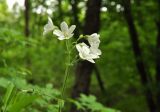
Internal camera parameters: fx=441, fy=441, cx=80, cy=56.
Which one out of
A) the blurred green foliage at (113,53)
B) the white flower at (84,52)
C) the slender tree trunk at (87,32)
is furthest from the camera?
the blurred green foliage at (113,53)

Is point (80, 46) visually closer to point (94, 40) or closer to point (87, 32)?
point (94, 40)

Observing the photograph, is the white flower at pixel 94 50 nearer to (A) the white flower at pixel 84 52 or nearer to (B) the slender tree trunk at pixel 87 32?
(A) the white flower at pixel 84 52

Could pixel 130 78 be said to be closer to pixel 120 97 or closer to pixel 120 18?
pixel 120 97

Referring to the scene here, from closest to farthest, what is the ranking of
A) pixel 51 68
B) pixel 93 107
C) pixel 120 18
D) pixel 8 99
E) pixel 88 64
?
1. pixel 8 99
2. pixel 93 107
3. pixel 88 64
4. pixel 120 18
5. pixel 51 68

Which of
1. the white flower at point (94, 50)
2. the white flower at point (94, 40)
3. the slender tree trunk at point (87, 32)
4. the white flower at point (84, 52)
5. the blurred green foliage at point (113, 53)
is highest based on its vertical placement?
the blurred green foliage at point (113, 53)

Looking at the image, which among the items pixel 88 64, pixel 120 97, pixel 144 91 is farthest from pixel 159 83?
pixel 120 97

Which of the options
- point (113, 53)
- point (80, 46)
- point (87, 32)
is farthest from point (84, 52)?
point (113, 53)

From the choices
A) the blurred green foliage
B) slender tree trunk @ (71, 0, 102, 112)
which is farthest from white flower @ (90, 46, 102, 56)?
the blurred green foliage

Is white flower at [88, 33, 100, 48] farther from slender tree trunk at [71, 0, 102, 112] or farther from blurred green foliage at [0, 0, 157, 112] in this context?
blurred green foliage at [0, 0, 157, 112]

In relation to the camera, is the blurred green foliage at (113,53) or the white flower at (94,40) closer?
the white flower at (94,40)

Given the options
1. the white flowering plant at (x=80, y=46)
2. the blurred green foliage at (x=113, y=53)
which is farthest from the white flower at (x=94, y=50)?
the blurred green foliage at (x=113, y=53)
